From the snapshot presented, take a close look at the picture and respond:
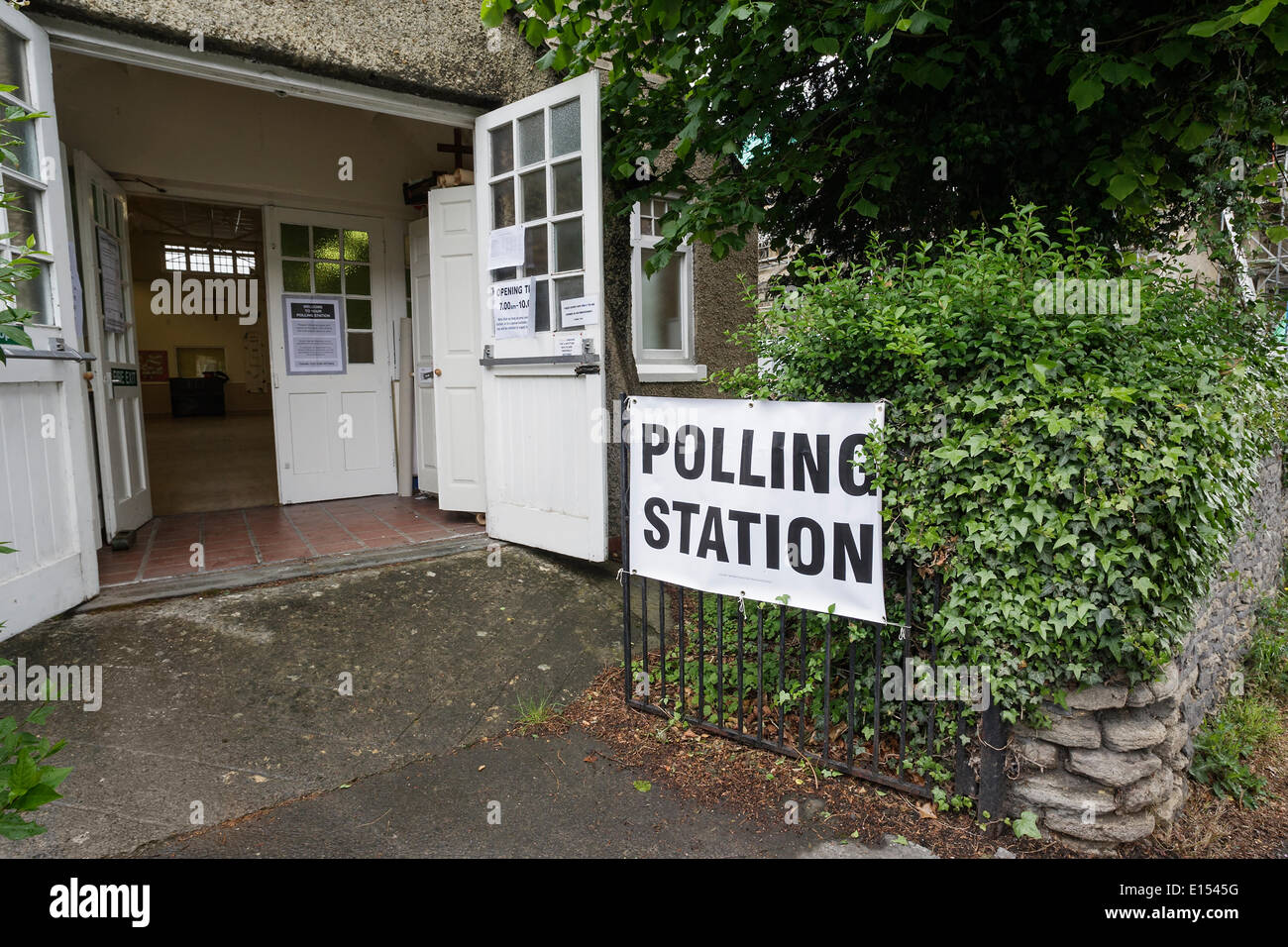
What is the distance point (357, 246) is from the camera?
22.0 feet

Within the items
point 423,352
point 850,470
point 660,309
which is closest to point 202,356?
point 423,352

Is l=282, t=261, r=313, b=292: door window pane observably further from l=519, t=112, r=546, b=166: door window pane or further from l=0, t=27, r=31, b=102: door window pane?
l=0, t=27, r=31, b=102: door window pane

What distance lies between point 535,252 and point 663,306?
2492 mm

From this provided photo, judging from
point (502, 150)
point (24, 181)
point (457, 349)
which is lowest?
point (457, 349)

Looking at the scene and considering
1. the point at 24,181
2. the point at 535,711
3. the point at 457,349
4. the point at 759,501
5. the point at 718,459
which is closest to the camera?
the point at 759,501

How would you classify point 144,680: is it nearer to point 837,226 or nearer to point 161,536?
point 161,536

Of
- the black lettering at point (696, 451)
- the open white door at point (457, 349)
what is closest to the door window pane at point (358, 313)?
the open white door at point (457, 349)

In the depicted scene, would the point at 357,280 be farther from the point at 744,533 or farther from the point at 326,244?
the point at 744,533

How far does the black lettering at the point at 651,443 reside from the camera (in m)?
3.21

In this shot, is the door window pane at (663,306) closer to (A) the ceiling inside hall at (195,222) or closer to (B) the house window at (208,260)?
(A) the ceiling inside hall at (195,222)

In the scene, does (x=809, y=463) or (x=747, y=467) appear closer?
(x=809, y=463)

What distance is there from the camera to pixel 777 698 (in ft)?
9.87

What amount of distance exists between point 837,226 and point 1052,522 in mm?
3137

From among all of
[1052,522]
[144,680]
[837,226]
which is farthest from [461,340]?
[1052,522]
